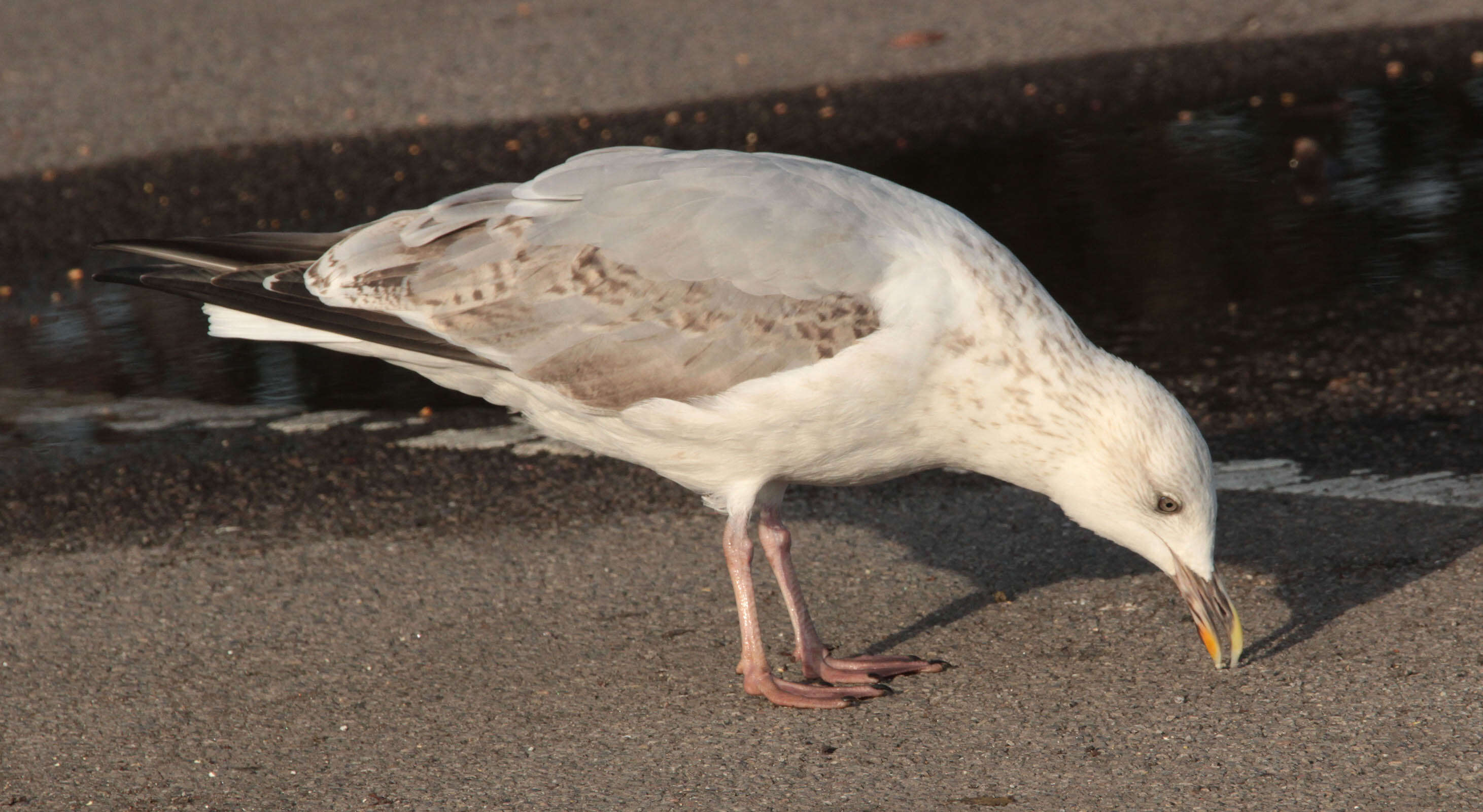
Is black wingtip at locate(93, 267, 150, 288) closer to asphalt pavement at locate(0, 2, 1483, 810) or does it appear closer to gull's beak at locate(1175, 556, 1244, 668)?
asphalt pavement at locate(0, 2, 1483, 810)

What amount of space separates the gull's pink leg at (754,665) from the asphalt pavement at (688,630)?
5cm

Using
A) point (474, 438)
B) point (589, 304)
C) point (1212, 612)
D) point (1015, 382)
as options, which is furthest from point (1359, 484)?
point (474, 438)

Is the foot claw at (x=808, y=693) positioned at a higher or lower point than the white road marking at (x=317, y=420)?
lower

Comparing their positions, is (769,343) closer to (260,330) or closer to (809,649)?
(809,649)

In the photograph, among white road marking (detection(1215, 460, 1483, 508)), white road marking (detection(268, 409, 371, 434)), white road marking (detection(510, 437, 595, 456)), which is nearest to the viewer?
white road marking (detection(1215, 460, 1483, 508))

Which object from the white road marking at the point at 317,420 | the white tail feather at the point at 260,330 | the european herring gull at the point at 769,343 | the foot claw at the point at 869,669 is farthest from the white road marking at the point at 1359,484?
the white road marking at the point at 317,420

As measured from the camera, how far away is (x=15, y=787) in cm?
404

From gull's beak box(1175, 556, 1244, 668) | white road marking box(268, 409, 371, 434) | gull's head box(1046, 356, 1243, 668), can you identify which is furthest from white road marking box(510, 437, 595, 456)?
gull's beak box(1175, 556, 1244, 668)

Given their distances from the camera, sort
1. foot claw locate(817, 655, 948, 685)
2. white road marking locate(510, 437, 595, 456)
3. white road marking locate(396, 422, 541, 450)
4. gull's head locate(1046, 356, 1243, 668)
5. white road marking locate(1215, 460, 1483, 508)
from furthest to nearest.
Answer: white road marking locate(396, 422, 541, 450)
white road marking locate(510, 437, 595, 456)
white road marking locate(1215, 460, 1483, 508)
foot claw locate(817, 655, 948, 685)
gull's head locate(1046, 356, 1243, 668)

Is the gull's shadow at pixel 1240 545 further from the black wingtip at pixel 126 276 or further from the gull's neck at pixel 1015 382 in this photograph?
the black wingtip at pixel 126 276

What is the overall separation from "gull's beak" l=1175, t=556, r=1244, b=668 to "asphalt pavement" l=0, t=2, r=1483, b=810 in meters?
0.10

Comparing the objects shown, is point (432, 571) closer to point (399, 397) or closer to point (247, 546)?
point (247, 546)

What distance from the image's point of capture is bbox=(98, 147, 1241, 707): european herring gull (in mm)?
4172

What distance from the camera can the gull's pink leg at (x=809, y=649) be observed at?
4.41 meters
